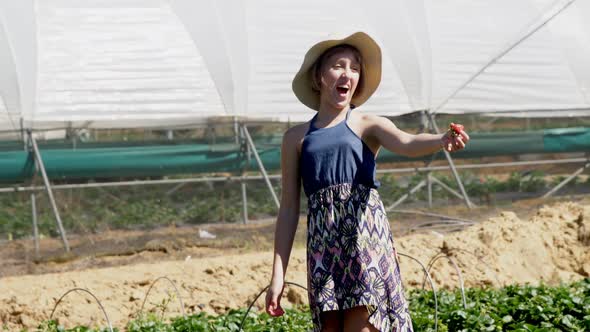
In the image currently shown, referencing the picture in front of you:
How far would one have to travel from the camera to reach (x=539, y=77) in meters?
13.4

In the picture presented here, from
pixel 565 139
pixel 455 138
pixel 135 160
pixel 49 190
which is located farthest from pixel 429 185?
pixel 455 138

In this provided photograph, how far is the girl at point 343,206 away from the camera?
3.29m

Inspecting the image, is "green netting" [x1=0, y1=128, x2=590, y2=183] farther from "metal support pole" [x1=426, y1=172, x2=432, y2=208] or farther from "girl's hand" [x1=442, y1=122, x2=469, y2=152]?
"girl's hand" [x1=442, y1=122, x2=469, y2=152]

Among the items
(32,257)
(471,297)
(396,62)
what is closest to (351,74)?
(471,297)

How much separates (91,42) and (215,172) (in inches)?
83.1

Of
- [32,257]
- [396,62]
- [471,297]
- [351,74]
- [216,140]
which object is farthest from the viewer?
[396,62]

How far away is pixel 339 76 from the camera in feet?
11.1

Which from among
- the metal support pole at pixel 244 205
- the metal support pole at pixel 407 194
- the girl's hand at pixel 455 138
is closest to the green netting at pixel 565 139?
the metal support pole at pixel 407 194

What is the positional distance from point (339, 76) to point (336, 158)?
28cm

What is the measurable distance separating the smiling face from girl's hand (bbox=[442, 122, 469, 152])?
463 millimetres

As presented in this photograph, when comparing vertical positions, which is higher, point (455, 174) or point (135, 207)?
point (455, 174)

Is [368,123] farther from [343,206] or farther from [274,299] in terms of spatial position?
[274,299]

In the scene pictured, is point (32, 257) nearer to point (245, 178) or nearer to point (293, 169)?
point (245, 178)

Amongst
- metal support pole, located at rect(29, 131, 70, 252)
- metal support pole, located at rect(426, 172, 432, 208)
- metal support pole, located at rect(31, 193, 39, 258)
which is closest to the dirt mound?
metal support pole, located at rect(426, 172, 432, 208)
